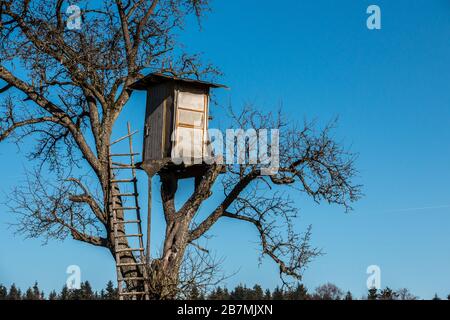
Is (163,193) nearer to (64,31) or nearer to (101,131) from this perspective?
(101,131)

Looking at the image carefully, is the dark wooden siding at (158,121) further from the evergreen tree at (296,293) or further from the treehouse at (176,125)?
the evergreen tree at (296,293)

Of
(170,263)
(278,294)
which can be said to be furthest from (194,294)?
(278,294)

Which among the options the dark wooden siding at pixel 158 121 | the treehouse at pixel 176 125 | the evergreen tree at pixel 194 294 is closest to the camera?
the evergreen tree at pixel 194 294

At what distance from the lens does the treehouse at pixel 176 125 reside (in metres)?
14.4

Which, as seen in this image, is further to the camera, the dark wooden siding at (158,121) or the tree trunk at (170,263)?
the dark wooden siding at (158,121)

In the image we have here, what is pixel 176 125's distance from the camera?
571 inches

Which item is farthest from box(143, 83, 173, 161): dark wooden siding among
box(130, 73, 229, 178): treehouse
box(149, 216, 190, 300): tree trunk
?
box(149, 216, 190, 300): tree trunk

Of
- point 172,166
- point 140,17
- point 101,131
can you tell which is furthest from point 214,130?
point 140,17

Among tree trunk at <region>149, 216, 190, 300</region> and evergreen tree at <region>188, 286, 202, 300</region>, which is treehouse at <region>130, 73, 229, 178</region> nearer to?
tree trunk at <region>149, 216, 190, 300</region>

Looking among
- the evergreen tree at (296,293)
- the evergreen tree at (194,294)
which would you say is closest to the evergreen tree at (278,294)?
the evergreen tree at (296,293)

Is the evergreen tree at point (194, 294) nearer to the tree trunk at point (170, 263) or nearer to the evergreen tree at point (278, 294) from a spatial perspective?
the tree trunk at point (170, 263)

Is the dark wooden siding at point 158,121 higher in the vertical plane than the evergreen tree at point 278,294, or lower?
higher

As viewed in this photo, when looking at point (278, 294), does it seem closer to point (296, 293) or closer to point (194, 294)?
point (296, 293)

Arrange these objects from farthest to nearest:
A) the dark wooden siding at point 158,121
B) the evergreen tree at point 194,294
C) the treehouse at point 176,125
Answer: the dark wooden siding at point 158,121 < the treehouse at point 176,125 < the evergreen tree at point 194,294
